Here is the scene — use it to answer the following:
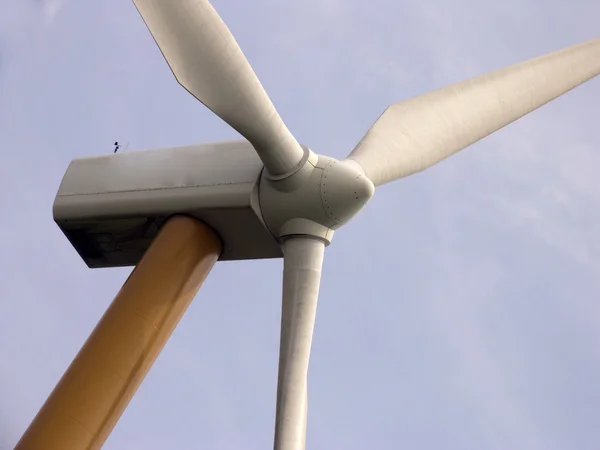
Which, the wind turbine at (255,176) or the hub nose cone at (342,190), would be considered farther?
the hub nose cone at (342,190)

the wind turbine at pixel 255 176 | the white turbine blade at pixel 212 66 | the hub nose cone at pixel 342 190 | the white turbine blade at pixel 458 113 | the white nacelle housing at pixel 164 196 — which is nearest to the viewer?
the white turbine blade at pixel 212 66

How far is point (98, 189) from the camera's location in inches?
467

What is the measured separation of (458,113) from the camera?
12.5 m

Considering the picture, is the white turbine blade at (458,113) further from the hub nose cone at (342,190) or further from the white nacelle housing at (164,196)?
the white nacelle housing at (164,196)

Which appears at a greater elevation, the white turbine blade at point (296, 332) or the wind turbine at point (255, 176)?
the wind turbine at point (255, 176)

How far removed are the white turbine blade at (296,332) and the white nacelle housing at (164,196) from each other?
75cm

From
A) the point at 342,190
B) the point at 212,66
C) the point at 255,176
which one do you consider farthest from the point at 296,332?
the point at 212,66

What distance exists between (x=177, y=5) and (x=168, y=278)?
3408 millimetres

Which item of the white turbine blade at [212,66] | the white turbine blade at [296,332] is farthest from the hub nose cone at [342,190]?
the white turbine blade at [212,66]

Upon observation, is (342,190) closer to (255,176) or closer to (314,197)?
(314,197)

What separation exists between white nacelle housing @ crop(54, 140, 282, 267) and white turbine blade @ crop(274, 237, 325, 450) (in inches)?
29.6

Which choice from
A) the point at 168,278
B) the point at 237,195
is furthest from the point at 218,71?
the point at 168,278

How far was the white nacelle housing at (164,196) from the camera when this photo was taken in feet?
37.2

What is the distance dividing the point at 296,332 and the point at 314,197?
182 cm
